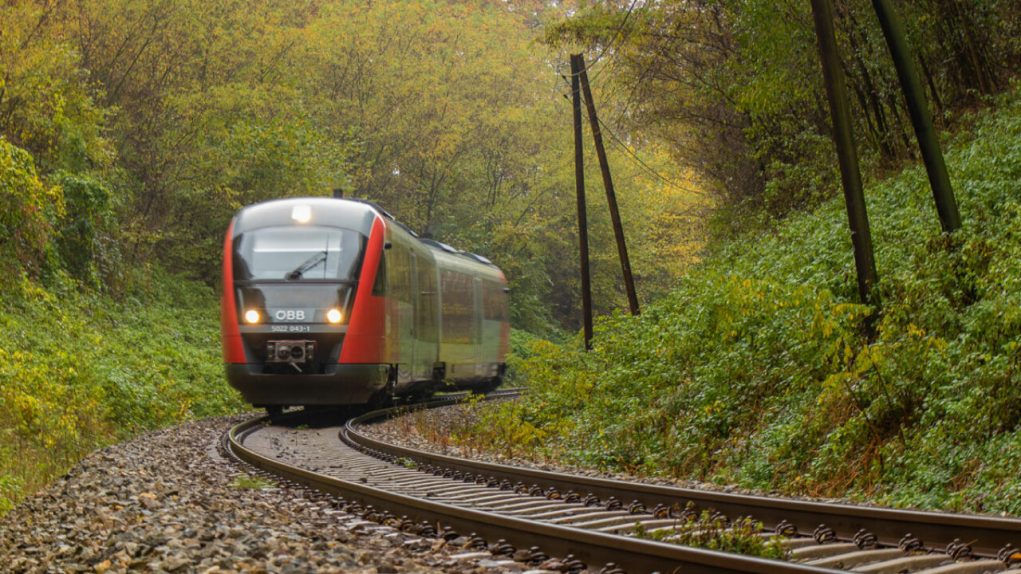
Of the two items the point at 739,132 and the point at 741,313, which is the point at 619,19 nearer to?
the point at 739,132

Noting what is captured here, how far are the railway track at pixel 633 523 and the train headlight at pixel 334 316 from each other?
574 centimetres

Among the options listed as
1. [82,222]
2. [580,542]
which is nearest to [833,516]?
[580,542]

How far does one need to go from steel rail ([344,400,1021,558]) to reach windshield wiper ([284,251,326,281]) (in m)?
7.94

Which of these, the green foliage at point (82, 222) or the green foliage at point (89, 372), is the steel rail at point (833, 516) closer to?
the green foliage at point (89, 372)

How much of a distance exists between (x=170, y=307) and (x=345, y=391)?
46.4 ft

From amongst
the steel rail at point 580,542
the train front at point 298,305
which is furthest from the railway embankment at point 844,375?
the steel rail at point 580,542

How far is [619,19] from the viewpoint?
23.7m

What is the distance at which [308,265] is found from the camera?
1590 centimetres

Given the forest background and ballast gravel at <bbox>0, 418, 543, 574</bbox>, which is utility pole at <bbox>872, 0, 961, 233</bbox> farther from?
ballast gravel at <bbox>0, 418, 543, 574</bbox>

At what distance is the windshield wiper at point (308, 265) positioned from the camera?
1583 cm

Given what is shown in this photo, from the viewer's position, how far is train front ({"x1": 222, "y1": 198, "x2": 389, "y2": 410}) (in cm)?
1570

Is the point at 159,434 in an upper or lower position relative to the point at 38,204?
lower

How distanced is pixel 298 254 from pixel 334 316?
3.67 feet

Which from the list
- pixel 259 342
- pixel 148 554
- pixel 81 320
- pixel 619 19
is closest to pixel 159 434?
pixel 259 342
